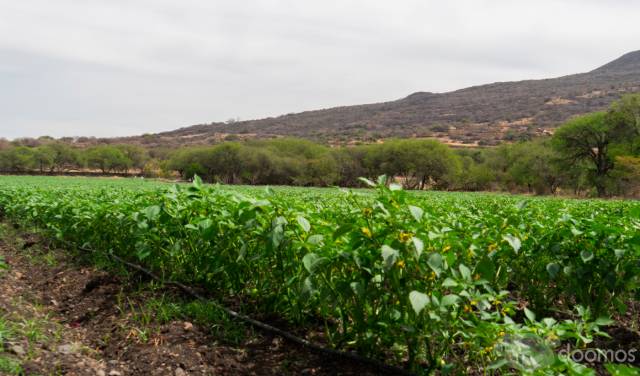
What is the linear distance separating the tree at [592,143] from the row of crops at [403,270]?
45658 mm

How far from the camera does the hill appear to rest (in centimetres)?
9775

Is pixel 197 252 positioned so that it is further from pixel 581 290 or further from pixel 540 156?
pixel 540 156

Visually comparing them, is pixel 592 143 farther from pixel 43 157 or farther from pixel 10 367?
pixel 43 157

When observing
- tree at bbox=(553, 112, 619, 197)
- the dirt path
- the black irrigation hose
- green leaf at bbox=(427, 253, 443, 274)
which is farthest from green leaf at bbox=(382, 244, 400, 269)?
tree at bbox=(553, 112, 619, 197)

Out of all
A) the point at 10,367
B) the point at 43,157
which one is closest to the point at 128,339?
the point at 10,367

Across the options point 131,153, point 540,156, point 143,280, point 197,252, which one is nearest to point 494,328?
point 197,252

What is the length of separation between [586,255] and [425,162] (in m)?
60.4

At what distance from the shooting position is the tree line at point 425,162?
42.1 metres

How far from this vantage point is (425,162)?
203 feet

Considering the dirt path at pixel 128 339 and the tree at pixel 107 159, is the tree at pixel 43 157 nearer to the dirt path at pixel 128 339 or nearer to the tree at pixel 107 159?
the tree at pixel 107 159

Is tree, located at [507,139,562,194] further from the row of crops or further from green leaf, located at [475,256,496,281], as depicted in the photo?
green leaf, located at [475,256,496,281]

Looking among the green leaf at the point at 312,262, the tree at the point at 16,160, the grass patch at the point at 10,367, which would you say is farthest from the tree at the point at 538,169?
the tree at the point at 16,160

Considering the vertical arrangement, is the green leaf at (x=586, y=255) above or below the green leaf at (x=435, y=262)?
below

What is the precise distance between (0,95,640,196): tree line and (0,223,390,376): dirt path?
3807 cm
